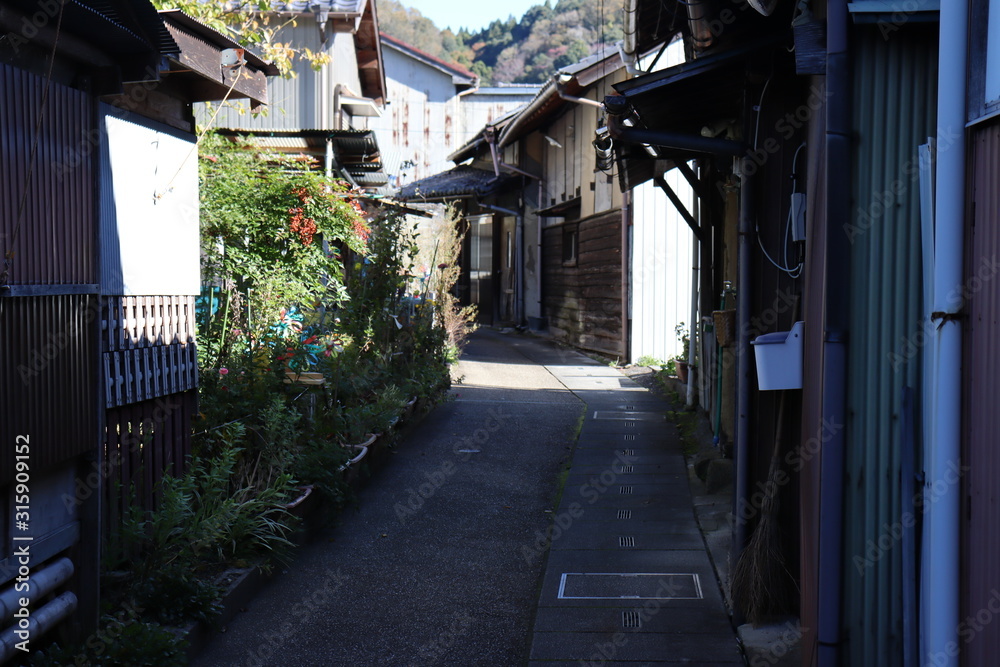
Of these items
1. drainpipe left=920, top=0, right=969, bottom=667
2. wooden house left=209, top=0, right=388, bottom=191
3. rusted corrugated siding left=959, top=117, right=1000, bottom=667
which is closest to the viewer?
rusted corrugated siding left=959, top=117, right=1000, bottom=667

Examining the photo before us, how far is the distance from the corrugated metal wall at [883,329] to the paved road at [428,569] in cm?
172

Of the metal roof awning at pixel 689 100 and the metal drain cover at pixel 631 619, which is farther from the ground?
the metal roof awning at pixel 689 100

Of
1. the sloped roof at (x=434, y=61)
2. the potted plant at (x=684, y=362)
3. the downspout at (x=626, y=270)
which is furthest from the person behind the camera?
the sloped roof at (x=434, y=61)

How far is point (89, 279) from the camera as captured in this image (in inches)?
157

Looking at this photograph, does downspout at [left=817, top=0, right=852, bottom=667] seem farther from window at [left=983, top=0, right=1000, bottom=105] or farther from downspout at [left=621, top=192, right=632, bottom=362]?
downspout at [left=621, top=192, right=632, bottom=362]

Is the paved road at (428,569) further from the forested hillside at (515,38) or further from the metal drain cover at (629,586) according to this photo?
the forested hillside at (515,38)

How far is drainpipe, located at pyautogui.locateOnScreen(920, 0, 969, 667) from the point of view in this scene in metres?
2.71

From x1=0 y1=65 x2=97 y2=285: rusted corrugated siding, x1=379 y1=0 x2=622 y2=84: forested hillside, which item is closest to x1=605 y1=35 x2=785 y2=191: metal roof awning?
x1=0 y1=65 x2=97 y2=285: rusted corrugated siding

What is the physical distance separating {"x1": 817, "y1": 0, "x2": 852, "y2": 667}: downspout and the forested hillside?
183 ft

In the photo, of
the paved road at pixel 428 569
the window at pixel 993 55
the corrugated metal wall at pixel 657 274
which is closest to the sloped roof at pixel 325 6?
the corrugated metal wall at pixel 657 274

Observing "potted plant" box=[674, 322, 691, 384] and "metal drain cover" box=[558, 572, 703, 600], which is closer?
"metal drain cover" box=[558, 572, 703, 600]

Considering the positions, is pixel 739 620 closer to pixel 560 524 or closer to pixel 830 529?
pixel 830 529

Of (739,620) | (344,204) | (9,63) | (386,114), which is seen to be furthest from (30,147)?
(386,114)

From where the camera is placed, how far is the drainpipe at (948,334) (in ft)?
8.91
